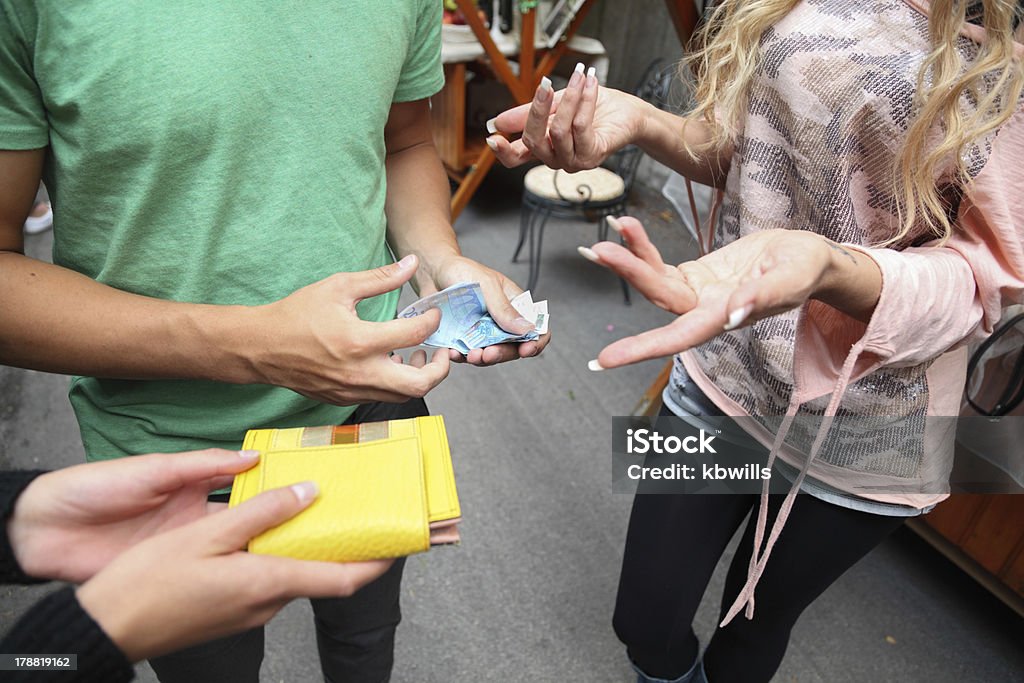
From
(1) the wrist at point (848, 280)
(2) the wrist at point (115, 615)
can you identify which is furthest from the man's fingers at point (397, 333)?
(1) the wrist at point (848, 280)

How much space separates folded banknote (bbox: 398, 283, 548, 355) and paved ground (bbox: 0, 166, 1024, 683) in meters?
1.06

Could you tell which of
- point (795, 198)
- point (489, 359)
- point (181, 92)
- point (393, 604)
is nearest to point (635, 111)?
point (795, 198)

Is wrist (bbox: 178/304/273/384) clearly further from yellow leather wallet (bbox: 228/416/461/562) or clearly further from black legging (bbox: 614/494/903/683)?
black legging (bbox: 614/494/903/683)

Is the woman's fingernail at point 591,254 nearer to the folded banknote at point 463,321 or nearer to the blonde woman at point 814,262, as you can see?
the blonde woman at point 814,262

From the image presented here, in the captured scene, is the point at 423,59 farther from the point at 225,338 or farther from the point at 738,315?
the point at 738,315

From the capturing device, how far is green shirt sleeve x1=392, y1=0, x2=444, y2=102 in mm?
941

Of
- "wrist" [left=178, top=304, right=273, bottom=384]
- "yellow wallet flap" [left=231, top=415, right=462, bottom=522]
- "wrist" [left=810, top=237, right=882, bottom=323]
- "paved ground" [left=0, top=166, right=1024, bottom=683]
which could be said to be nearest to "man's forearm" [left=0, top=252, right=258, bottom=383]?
"wrist" [left=178, top=304, right=273, bottom=384]

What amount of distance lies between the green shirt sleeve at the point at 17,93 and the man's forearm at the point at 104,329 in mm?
142

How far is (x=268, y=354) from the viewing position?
0.74 meters

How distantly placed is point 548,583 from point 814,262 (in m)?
1.45

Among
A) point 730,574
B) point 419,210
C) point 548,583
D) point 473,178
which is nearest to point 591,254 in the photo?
point 419,210

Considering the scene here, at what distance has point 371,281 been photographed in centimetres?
77

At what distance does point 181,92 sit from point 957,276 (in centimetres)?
94

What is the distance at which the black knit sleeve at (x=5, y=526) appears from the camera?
65 centimetres
